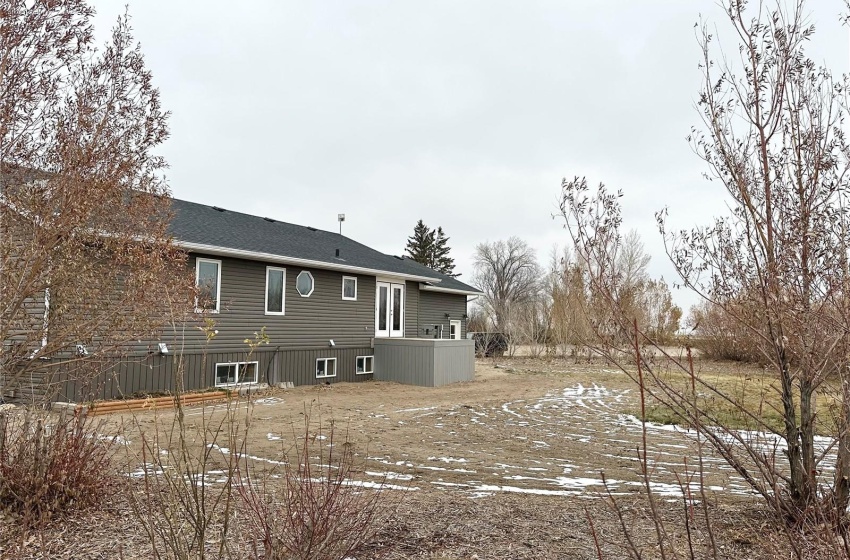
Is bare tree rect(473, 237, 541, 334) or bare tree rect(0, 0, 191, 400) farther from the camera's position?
bare tree rect(473, 237, 541, 334)

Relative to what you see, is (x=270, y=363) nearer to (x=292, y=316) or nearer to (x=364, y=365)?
(x=292, y=316)

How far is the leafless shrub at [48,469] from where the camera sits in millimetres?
4098

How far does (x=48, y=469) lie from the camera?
13.7ft

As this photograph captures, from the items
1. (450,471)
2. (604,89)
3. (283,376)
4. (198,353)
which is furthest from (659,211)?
(283,376)

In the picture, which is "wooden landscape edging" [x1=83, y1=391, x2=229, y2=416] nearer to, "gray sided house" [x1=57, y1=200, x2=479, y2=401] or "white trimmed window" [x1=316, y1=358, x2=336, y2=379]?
"gray sided house" [x1=57, y1=200, x2=479, y2=401]

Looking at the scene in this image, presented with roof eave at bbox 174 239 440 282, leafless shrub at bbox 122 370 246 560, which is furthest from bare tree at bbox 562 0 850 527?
roof eave at bbox 174 239 440 282

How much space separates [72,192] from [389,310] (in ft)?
50.3

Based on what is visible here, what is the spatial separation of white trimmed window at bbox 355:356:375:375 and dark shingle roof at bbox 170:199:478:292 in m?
2.95

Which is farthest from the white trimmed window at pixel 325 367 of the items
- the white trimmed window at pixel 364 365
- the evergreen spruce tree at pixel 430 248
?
the evergreen spruce tree at pixel 430 248

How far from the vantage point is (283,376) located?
15.6m

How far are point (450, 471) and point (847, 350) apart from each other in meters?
4.17

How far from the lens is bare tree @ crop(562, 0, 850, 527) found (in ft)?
11.6

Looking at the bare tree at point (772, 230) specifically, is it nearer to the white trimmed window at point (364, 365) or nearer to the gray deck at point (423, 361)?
the gray deck at point (423, 361)

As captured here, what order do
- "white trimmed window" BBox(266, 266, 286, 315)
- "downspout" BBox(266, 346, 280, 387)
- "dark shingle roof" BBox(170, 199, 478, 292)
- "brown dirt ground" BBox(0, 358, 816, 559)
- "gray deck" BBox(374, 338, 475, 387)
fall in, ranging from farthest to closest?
"gray deck" BBox(374, 338, 475, 387), "white trimmed window" BBox(266, 266, 286, 315), "downspout" BBox(266, 346, 280, 387), "dark shingle roof" BBox(170, 199, 478, 292), "brown dirt ground" BBox(0, 358, 816, 559)
